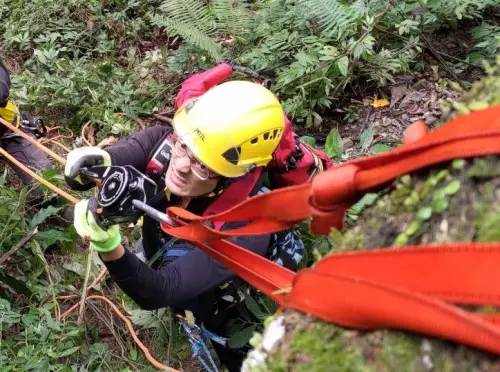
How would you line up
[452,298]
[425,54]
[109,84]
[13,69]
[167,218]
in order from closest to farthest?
[452,298], [167,218], [425,54], [109,84], [13,69]

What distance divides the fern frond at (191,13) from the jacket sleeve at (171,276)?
373cm

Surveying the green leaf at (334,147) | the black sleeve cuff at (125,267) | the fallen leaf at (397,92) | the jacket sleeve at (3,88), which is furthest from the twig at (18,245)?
the fallen leaf at (397,92)

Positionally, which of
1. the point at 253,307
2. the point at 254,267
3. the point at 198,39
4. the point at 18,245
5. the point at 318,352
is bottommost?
the point at 253,307

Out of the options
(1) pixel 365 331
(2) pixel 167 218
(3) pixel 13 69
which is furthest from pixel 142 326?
(3) pixel 13 69

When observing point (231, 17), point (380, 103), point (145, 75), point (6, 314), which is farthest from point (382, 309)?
point (145, 75)

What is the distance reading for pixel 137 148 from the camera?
3.18 m

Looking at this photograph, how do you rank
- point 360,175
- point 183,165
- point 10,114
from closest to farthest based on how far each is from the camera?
point 360,175 < point 183,165 < point 10,114

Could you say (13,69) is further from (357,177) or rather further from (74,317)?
(357,177)

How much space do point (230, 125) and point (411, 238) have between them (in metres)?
1.80

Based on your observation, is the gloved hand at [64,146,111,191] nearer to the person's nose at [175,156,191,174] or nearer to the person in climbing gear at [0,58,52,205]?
the person's nose at [175,156,191,174]

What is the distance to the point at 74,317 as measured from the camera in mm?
4145

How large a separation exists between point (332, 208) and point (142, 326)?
3.30 m

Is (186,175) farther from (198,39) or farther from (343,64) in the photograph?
(198,39)

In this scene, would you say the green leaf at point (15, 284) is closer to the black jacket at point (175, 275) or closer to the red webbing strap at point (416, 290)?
the black jacket at point (175, 275)
